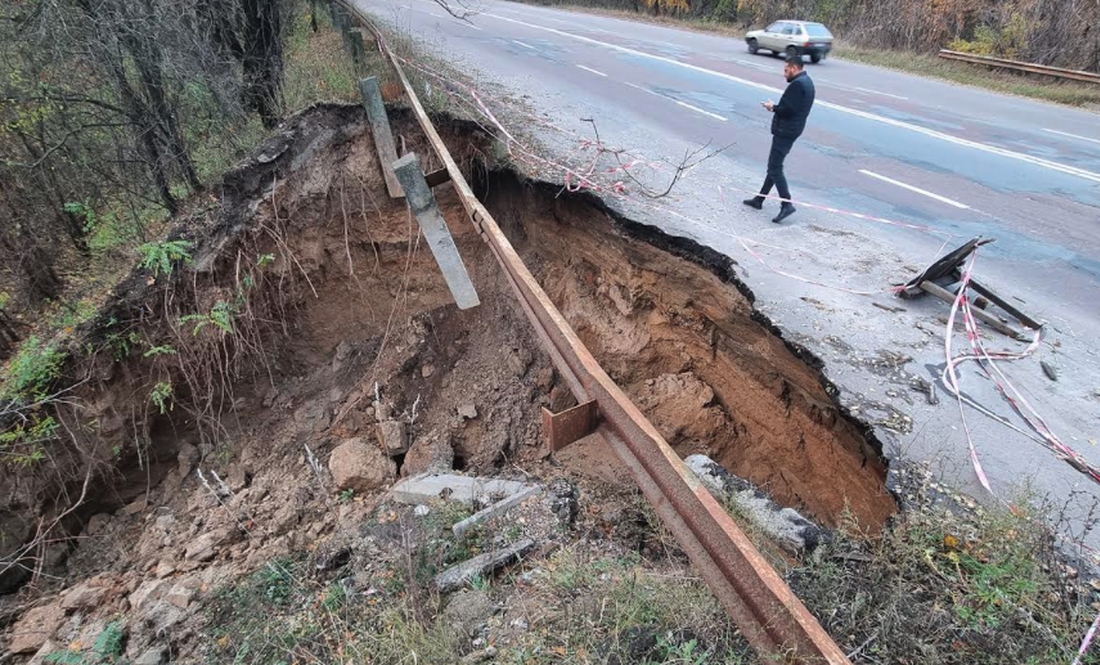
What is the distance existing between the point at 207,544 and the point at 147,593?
1.84ft

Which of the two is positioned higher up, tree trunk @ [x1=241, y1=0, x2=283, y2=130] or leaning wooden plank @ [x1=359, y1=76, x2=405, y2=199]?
tree trunk @ [x1=241, y1=0, x2=283, y2=130]

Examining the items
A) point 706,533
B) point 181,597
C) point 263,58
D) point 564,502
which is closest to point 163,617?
point 181,597

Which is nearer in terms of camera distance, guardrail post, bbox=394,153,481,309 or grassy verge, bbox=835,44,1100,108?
guardrail post, bbox=394,153,481,309

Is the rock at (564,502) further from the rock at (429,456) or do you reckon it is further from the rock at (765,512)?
the rock at (429,456)

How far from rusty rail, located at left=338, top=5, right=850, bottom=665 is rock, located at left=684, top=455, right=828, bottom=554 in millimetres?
1070

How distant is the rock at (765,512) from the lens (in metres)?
3.02

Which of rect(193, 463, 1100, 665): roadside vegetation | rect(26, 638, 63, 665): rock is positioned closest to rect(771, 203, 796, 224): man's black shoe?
rect(193, 463, 1100, 665): roadside vegetation

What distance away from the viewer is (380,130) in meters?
6.46

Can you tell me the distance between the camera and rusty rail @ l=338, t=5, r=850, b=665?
1593 mm

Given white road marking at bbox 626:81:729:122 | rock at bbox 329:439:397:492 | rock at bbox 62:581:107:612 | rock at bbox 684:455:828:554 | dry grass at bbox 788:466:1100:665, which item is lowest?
rock at bbox 62:581:107:612

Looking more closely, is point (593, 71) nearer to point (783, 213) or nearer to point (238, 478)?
point (783, 213)

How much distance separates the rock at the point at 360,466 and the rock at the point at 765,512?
314 centimetres

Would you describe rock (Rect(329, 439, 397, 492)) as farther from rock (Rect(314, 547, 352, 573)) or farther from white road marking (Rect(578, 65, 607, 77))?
white road marking (Rect(578, 65, 607, 77))

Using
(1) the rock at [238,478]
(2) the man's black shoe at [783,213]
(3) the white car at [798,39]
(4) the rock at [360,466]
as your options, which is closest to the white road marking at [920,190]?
(2) the man's black shoe at [783,213]
